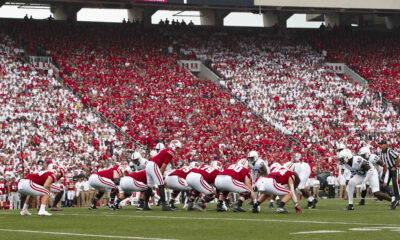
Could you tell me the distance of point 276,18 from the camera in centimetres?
5228

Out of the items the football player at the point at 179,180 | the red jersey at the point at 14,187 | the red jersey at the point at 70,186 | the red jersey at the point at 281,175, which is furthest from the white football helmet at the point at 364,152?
the red jersey at the point at 14,187

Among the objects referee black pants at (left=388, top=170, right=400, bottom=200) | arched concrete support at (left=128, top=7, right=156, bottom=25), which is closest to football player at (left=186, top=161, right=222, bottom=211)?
referee black pants at (left=388, top=170, right=400, bottom=200)

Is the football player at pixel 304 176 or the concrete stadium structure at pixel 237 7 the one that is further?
the concrete stadium structure at pixel 237 7

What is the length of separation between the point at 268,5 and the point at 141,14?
8553mm

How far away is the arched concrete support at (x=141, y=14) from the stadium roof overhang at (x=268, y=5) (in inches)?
56.8

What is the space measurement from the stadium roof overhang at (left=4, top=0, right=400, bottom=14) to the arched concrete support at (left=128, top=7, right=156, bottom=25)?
1444mm

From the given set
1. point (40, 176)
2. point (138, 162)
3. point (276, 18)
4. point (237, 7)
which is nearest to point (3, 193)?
point (138, 162)

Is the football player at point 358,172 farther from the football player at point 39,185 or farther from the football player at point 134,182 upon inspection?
the football player at point 39,185

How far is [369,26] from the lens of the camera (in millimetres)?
55625

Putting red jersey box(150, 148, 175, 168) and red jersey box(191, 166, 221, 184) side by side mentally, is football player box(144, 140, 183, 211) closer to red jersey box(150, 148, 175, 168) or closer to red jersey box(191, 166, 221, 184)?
red jersey box(150, 148, 175, 168)

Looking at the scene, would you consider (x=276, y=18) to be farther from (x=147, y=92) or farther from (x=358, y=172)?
(x=358, y=172)

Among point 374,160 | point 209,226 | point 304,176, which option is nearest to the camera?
point 209,226

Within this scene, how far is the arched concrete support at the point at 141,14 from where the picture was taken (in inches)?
1882

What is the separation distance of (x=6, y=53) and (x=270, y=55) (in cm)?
1695
